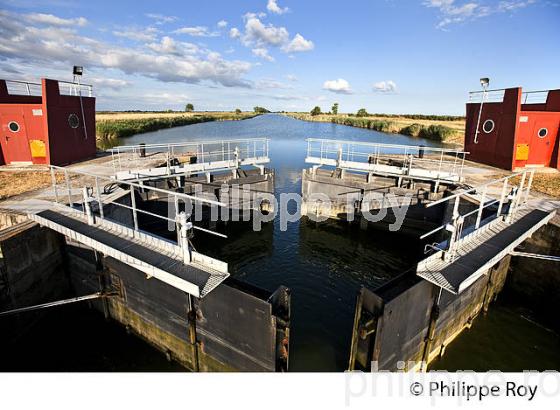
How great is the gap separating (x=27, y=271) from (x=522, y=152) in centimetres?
2178

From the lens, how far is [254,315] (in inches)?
246

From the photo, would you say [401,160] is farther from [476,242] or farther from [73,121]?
[73,121]

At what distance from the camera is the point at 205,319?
275 inches

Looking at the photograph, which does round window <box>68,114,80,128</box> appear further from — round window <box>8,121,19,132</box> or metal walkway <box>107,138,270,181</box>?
metal walkway <box>107,138,270,181</box>

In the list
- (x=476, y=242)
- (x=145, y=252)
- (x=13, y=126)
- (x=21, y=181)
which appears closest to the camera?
(x=145, y=252)

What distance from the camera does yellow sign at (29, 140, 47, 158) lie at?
623 inches

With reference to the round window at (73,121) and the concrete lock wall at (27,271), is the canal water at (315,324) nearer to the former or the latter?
the concrete lock wall at (27,271)

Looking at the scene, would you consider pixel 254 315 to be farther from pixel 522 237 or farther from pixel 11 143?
pixel 11 143

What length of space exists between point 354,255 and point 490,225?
534 centimetres

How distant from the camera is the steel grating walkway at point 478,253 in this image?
6461 mm

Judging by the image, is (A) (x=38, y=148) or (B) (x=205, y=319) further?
(A) (x=38, y=148)

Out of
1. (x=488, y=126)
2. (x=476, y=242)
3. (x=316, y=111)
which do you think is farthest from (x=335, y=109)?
(x=476, y=242)

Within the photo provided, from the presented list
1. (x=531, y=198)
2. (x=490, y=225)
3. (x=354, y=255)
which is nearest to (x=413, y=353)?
(x=490, y=225)

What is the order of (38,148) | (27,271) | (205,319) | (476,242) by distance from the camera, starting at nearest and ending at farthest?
(205,319)
(476,242)
(27,271)
(38,148)
